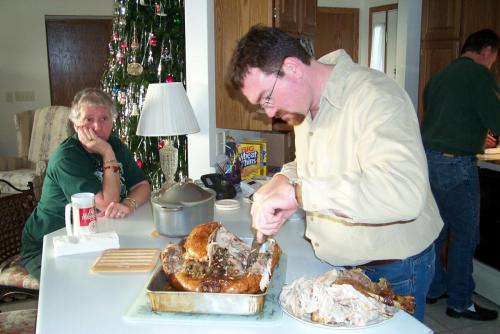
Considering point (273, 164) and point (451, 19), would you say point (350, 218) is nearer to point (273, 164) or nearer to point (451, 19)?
→ point (273, 164)

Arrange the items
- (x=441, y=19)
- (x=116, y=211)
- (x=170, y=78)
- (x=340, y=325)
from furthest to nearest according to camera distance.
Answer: (x=441, y=19) < (x=170, y=78) < (x=116, y=211) < (x=340, y=325)

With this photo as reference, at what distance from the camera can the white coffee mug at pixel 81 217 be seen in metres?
1.63

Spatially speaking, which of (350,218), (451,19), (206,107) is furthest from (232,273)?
(451,19)

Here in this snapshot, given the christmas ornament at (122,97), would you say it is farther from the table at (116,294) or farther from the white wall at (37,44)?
the white wall at (37,44)

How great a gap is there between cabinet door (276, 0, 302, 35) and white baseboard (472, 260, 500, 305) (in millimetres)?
1771

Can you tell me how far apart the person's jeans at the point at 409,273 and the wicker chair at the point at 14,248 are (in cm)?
138

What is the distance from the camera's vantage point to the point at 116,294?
1.22 m

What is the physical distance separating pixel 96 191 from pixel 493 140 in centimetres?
254

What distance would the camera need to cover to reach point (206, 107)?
2.71m

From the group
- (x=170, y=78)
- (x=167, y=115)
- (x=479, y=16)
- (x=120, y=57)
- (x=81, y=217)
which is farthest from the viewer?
(x=479, y=16)

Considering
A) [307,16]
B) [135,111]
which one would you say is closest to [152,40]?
[135,111]

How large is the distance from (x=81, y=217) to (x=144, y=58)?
2069mm

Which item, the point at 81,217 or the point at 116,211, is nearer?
the point at 81,217

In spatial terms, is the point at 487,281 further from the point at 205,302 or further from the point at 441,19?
the point at 205,302
